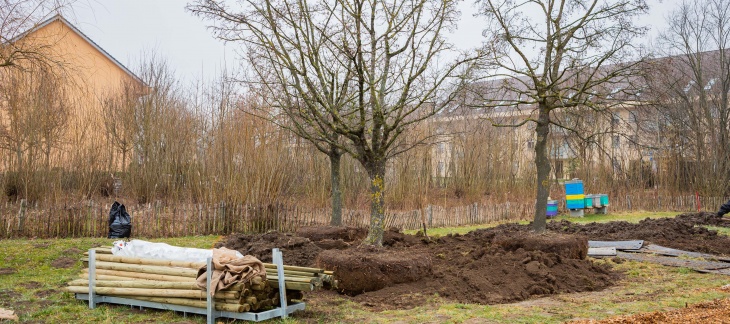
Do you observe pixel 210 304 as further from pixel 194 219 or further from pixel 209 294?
pixel 194 219

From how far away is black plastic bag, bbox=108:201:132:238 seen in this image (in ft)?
42.7

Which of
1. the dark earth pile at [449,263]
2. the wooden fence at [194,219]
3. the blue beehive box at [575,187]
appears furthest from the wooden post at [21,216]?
the blue beehive box at [575,187]

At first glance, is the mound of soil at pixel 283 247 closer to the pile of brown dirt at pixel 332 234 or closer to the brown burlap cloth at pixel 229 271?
the pile of brown dirt at pixel 332 234

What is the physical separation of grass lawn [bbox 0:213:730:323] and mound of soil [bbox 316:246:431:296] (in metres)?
0.30

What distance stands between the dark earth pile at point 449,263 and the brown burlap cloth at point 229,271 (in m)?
1.72

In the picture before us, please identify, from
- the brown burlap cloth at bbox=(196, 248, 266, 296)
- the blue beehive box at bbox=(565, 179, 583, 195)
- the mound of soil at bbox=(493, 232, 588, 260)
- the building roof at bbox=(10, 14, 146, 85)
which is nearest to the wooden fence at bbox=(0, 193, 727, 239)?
the blue beehive box at bbox=(565, 179, 583, 195)

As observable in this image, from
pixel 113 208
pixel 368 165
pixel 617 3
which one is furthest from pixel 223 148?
pixel 617 3

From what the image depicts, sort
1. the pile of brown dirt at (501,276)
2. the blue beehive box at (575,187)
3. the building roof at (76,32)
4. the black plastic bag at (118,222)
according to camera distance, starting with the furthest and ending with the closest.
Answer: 1. the blue beehive box at (575,187)
2. the black plastic bag at (118,222)
3. the building roof at (76,32)
4. the pile of brown dirt at (501,276)

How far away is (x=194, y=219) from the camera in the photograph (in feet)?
47.9

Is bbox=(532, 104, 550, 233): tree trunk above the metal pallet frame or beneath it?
above

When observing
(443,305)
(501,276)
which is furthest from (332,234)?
(443,305)

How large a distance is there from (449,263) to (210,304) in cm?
443

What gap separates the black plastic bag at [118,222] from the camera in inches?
512

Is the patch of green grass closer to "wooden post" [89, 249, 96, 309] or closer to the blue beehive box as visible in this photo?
"wooden post" [89, 249, 96, 309]
